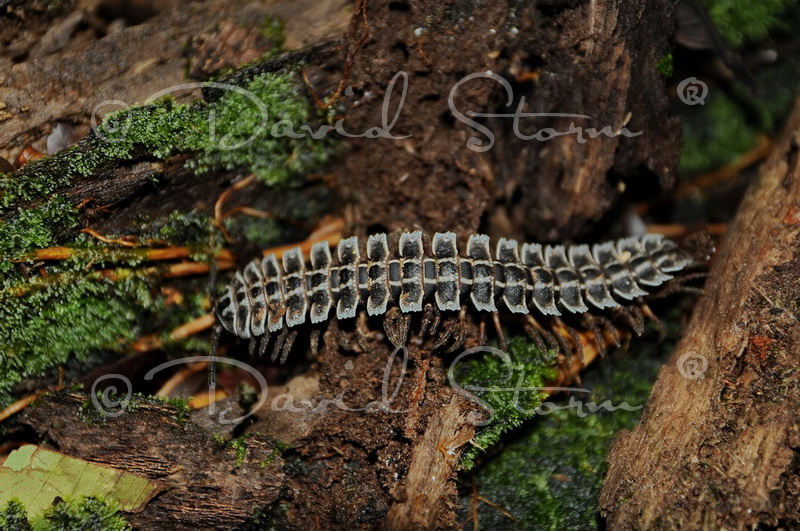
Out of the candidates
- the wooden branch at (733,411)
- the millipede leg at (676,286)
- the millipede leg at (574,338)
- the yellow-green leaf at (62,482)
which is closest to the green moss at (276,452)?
the yellow-green leaf at (62,482)

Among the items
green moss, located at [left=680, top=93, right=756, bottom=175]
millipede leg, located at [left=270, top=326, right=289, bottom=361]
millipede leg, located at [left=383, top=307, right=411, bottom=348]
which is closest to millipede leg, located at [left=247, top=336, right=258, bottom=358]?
millipede leg, located at [left=270, top=326, right=289, bottom=361]

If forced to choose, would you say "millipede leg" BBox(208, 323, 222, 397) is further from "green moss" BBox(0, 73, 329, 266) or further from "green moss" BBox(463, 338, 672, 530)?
"green moss" BBox(463, 338, 672, 530)

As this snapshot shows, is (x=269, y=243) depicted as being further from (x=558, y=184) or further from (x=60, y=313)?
(x=558, y=184)

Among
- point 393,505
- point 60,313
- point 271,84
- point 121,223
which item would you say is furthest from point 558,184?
point 60,313

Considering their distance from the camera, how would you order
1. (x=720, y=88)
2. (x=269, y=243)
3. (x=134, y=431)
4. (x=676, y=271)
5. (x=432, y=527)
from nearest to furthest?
(x=432, y=527)
(x=134, y=431)
(x=676, y=271)
(x=269, y=243)
(x=720, y=88)

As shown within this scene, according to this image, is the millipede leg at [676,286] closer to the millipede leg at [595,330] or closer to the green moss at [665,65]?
the millipede leg at [595,330]

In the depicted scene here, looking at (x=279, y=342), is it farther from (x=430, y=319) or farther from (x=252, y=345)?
(x=430, y=319)
